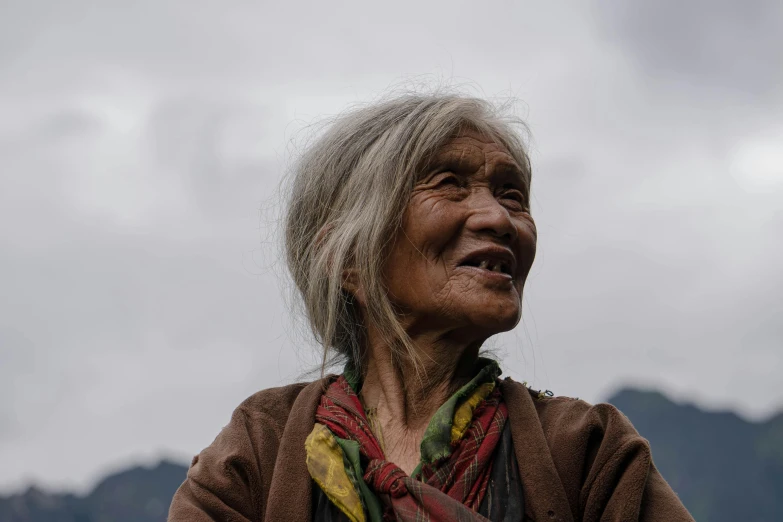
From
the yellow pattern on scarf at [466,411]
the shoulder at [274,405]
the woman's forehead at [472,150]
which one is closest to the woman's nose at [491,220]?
the woman's forehead at [472,150]

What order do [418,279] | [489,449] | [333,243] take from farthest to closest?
[333,243] < [418,279] < [489,449]

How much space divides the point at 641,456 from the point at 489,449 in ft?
1.43

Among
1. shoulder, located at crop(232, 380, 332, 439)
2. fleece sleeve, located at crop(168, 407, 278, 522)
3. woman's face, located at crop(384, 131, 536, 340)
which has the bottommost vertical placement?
fleece sleeve, located at crop(168, 407, 278, 522)

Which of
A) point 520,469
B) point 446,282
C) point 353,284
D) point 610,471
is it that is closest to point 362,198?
point 353,284

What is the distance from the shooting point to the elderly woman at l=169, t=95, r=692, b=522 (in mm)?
2619

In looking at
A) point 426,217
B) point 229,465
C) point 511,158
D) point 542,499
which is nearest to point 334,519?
point 229,465

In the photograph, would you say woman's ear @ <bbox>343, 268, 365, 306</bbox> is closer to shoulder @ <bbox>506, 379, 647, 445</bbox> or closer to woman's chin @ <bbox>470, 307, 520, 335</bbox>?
woman's chin @ <bbox>470, 307, 520, 335</bbox>

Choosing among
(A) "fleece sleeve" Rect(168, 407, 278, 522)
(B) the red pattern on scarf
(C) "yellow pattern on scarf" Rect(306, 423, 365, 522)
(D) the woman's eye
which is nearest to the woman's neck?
(B) the red pattern on scarf

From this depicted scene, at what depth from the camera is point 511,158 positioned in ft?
10.7

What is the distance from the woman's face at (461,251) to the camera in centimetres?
292

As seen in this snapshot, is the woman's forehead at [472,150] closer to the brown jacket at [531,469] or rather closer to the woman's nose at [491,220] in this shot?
the woman's nose at [491,220]

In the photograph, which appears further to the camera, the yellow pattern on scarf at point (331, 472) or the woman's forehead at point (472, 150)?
the woman's forehead at point (472, 150)

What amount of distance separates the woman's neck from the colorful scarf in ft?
0.36

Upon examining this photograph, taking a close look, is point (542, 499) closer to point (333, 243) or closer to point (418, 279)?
point (418, 279)
